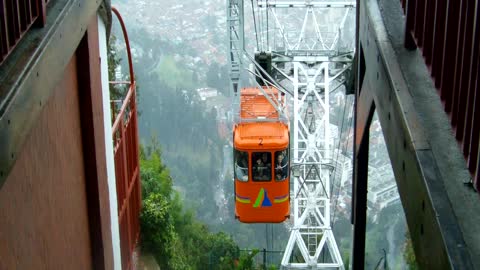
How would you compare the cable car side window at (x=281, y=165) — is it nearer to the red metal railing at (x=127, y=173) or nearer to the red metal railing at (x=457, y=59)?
the red metal railing at (x=127, y=173)

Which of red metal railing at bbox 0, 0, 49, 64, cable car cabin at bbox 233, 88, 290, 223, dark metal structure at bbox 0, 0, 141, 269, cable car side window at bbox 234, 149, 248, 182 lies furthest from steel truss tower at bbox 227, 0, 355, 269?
red metal railing at bbox 0, 0, 49, 64

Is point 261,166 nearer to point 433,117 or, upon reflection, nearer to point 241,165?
point 241,165

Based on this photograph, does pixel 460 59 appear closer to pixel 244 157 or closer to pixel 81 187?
pixel 81 187

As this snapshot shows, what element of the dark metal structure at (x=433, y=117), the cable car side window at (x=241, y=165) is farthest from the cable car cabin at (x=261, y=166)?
the dark metal structure at (x=433, y=117)

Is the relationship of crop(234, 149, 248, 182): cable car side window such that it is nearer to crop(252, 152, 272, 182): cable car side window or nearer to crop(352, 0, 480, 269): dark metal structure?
crop(252, 152, 272, 182): cable car side window

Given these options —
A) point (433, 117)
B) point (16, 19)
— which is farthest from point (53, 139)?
point (433, 117)

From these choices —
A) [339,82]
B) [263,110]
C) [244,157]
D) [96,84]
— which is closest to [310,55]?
[339,82]
